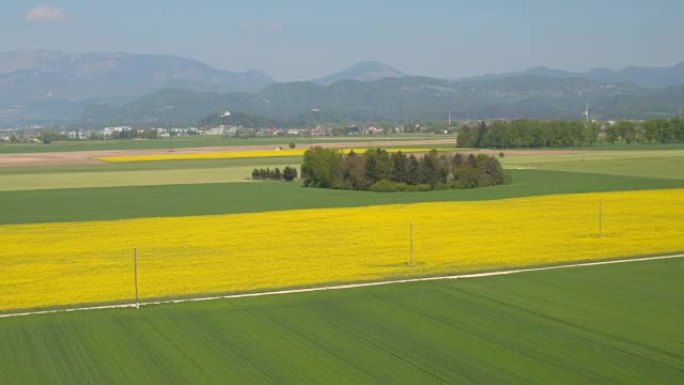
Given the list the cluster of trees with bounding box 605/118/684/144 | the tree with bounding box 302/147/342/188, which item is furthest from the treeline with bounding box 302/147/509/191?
the cluster of trees with bounding box 605/118/684/144

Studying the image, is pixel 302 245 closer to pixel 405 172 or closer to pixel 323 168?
pixel 405 172

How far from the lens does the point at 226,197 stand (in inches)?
2247

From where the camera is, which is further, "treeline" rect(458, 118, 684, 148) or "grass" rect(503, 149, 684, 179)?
"treeline" rect(458, 118, 684, 148)

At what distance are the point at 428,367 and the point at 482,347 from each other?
1793mm

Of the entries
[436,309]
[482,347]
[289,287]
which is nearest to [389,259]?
[289,287]

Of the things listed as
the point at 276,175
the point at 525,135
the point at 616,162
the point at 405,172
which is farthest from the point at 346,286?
the point at 525,135

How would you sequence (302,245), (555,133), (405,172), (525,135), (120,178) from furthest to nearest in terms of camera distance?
1. (555,133)
2. (525,135)
3. (120,178)
4. (405,172)
5. (302,245)

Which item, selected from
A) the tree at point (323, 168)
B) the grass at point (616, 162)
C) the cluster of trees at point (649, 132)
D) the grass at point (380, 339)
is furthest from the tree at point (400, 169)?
the cluster of trees at point (649, 132)

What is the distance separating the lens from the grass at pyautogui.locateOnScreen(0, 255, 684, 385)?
15.9 metres

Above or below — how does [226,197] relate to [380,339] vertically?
below

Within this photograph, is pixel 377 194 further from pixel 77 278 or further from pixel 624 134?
pixel 624 134

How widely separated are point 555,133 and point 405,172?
67.0 metres

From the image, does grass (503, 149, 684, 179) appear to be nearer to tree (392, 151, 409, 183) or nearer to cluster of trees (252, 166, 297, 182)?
tree (392, 151, 409, 183)

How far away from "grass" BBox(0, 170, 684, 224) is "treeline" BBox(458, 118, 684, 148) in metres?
55.3
